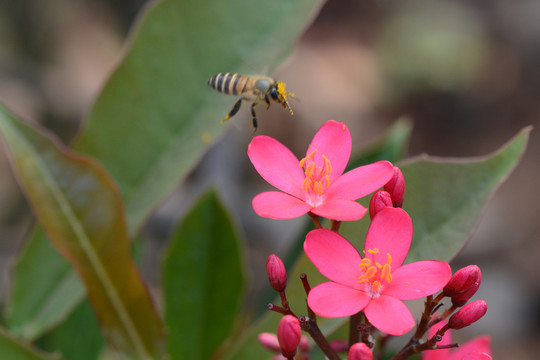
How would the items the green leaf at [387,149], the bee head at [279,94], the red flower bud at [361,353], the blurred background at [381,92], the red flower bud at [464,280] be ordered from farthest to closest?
the blurred background at [381,92] → the green leaf at [387,149] → the bee head at [279,94] → the red flower bud at [464,280] → the red flower bud at [361,353]

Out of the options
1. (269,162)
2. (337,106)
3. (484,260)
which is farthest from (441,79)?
(269,162)

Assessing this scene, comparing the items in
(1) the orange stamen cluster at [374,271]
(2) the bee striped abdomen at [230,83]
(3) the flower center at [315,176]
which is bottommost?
(1) the orange stamen cluster at [374,271]

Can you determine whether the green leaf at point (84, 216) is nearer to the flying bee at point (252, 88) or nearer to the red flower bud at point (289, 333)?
the flying bee at point (252, 88)

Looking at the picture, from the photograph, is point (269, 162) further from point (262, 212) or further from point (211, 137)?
point (211, 137)

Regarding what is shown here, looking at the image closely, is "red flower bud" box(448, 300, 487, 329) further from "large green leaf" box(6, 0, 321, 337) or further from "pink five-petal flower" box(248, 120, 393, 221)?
"large green leaf" box(6, 0, 321, 337)

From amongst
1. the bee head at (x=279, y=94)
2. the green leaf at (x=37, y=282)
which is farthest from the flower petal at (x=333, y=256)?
the green leaf at (x=37, y=282)

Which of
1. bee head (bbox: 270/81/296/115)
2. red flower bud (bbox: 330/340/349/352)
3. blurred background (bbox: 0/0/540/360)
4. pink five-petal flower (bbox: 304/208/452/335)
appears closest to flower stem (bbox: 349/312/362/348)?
pink five-petal flower (bbox: 304/208/452/335)

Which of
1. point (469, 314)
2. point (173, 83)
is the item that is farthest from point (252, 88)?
point (469, 314)
